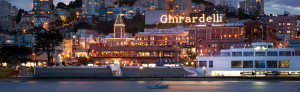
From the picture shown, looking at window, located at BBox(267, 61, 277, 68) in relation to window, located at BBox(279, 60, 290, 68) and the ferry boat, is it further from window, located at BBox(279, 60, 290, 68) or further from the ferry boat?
window, located at BBox(279, 60, 290, 68)

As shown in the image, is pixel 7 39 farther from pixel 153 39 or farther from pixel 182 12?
pixel 182 12

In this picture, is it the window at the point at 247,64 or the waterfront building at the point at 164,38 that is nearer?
the window at the point at 247,64

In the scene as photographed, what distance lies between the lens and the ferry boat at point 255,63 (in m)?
81.2

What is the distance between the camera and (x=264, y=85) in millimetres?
69500

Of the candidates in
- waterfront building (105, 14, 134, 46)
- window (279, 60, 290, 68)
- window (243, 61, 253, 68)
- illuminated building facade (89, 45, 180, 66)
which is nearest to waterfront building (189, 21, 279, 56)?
illuminated building facade (89, 45, 180, 66)

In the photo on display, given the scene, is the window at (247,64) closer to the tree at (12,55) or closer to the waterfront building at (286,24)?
the tree at (12,55)

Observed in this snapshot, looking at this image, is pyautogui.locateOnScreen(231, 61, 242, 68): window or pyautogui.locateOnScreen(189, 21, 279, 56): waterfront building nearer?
pyautogui.locateOnScreen(231, 61, 242, 68): window

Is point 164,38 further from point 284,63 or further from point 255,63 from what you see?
point 284,63

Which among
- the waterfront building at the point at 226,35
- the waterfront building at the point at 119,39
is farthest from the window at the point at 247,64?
the waterfront building at the point at 119,39

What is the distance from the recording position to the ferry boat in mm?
81188

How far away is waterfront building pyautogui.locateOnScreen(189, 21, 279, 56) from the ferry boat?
3111cm

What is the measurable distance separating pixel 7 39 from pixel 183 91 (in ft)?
345

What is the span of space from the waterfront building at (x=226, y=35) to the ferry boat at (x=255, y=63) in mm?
31114

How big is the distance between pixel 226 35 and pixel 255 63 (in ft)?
149
